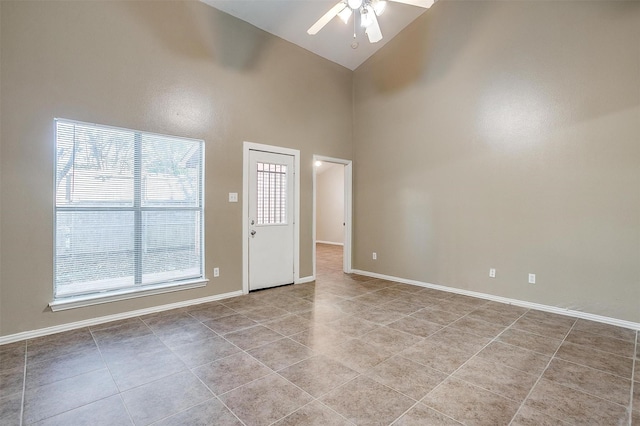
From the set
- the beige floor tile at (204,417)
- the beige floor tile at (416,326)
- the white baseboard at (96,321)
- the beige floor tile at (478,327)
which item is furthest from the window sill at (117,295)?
A: the beige floor tile at (478,327)

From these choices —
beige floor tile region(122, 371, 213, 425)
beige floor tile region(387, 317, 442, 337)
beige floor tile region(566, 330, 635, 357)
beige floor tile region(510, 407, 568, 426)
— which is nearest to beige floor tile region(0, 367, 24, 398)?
beige floor tile region(122, 371, 213, 425)

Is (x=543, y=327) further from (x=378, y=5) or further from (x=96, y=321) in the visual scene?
(x=96, y=321)

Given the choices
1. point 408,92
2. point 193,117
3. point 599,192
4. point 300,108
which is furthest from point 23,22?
point 599,192

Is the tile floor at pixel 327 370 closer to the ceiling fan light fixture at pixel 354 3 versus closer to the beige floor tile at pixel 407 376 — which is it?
the beige floor tile at pixel 407 376

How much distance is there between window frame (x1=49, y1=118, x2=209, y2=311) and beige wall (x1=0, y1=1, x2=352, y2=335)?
6cm

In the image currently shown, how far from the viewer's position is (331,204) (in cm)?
1083

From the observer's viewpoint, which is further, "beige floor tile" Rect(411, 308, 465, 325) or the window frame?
"beige floor tile" Rect(411, 308, 465, 325)

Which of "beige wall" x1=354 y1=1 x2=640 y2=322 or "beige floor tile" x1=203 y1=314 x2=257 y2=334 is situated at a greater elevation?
"beige wall" x1=354 y1=1 x2=640 y2=322

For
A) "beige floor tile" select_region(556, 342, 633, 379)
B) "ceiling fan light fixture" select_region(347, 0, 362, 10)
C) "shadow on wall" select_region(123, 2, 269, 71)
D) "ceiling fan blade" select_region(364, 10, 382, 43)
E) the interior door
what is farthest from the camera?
the interior door

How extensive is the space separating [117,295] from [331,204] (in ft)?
26.1

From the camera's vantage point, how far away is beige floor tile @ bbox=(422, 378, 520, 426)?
187 centimetres

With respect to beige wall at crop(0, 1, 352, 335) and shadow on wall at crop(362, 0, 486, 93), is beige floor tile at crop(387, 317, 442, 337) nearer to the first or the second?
beige wall at crop(0, 1, 352, 335)

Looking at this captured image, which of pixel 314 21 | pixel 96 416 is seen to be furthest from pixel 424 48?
pixel 96 416

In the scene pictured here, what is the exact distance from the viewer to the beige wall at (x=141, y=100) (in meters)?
2.89
